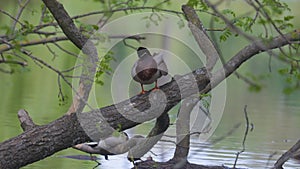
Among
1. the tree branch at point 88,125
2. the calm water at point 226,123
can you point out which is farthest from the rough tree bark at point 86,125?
the calm water at point 226,123

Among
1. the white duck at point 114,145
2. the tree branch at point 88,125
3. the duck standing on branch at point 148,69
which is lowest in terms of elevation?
the white duck at point 114,145

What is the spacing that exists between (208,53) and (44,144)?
1.21m

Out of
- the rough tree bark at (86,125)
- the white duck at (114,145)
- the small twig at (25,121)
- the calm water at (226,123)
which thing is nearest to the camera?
the rough tree bark at (86,125)

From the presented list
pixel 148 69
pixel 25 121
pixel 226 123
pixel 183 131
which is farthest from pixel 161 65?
pixel 226 123

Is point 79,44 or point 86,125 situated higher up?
point 79,44

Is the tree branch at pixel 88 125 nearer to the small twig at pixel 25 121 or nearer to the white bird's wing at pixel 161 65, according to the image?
the white bird's wing at pixel 161 65

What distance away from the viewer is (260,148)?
21.0 ft

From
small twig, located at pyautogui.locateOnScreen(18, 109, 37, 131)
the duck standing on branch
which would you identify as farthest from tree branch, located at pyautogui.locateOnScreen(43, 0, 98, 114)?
the duck standing on branch

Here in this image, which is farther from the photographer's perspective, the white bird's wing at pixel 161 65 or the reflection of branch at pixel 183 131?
the reflection of branch at pixel 183 131

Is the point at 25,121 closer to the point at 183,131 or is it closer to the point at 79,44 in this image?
the point at 79,44

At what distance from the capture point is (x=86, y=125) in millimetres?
4055

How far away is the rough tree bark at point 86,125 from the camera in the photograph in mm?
3949

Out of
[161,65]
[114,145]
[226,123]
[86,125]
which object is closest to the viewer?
[86,125]

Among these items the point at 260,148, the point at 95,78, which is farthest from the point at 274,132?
the point at 95,78
